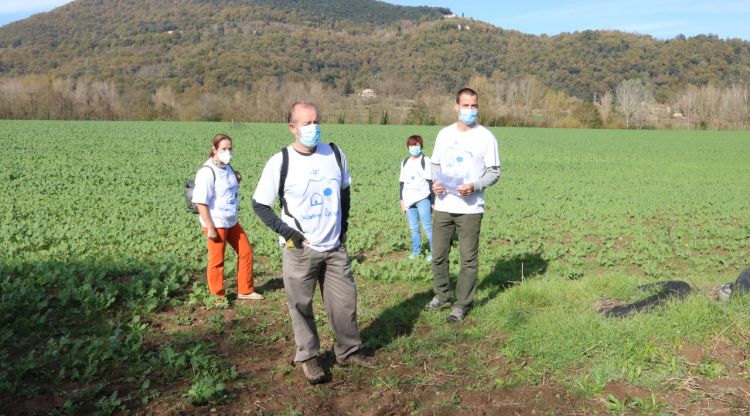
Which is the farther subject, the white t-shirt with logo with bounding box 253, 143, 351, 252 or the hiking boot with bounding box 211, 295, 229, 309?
the hiking boot with bounding box 211, 295, 229, 309

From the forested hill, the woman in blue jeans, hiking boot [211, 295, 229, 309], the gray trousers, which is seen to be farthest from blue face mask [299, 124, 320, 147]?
the forested hill

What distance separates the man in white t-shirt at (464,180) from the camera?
18.7 feet

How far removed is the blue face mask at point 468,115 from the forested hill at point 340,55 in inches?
3952

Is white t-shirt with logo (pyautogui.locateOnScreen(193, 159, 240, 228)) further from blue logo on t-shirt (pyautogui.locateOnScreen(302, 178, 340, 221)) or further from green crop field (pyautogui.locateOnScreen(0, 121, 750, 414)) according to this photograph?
blue logo on t-shirt (pyautogui.locateOnScreen(302, 178, 340, 221))

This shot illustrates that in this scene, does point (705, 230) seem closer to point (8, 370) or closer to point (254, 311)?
point (254, 311)

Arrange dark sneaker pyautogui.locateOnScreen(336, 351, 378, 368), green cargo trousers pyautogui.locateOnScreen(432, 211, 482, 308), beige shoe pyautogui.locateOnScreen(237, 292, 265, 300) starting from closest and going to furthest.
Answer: dark sneaker pyautogui.locateOnScreen(336, 351, 378, 368) < green cargo trousers pyautogui.locateOnScreen(432, 211, 482, 308) < beige shoe pyautogui.locateOnScreen(237, 292, 265, 300)

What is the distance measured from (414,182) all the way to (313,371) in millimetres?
4712

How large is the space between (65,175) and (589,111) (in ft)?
235

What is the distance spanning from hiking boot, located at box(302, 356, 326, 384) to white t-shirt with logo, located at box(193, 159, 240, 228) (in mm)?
2504

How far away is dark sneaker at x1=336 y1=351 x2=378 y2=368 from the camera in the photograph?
4773 millimetres

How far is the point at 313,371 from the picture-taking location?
447cm

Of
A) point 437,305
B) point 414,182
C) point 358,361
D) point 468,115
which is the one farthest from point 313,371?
point 414,182

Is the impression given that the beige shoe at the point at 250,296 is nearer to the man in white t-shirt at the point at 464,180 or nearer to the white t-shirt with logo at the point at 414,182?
the man in white t-shirt at the point at 464,180

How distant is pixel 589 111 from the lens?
77.4 m
